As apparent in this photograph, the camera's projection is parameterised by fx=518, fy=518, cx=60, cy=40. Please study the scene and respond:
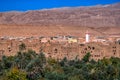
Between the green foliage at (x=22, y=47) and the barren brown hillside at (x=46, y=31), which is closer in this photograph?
the green foliage at (x=22, y=47)

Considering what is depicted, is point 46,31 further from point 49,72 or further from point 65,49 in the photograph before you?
point 49,72

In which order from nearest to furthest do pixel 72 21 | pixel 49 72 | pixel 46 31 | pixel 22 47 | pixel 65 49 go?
pixel 49 72 → pixel 22 47 → pixel 65 49 → pixel 46 31 → pixel 72 21

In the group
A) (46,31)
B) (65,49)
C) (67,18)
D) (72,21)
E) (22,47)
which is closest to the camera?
(22,47)

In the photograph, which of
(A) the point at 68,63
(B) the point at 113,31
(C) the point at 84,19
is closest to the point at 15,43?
(A) the point at 68,63

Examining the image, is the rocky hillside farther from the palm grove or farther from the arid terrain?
the palm grove

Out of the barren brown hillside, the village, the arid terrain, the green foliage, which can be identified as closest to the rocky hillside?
the arid terrain

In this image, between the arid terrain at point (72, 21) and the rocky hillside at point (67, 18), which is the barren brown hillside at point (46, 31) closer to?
the arid terrain at point (72, 21)

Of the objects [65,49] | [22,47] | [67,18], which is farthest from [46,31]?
[22,47]

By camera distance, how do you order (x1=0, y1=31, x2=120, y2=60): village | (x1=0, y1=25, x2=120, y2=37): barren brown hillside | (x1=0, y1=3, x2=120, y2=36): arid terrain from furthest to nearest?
(x1=0, y1=3, x2=120, y2=36): arid terrain < (x1=0, y1=25, x2=120, y2=37): barren brown hillside < (x1=0, y1=31, x2=120, y2=60): village

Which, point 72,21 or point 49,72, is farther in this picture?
point 72,21

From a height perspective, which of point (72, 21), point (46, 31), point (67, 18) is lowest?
point (46, 31)

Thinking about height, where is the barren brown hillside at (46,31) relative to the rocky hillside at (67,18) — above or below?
below

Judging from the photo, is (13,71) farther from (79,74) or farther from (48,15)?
(48,15)

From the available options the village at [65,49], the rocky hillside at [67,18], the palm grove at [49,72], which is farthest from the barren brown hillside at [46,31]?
the palm grove at [49,72]
